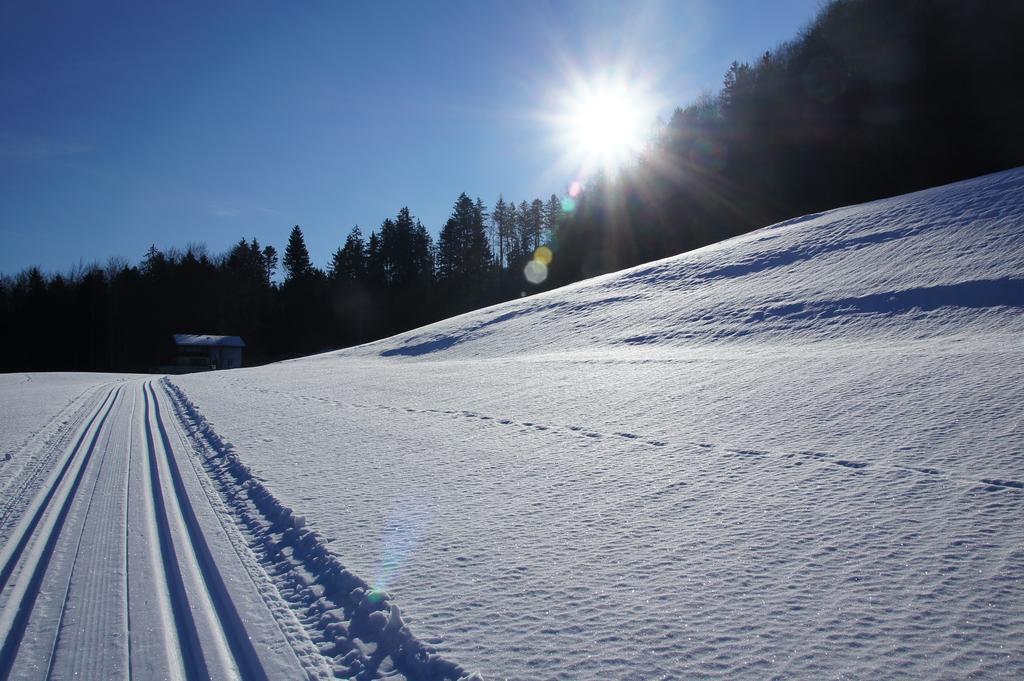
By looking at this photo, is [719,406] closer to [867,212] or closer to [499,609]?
[499,609]

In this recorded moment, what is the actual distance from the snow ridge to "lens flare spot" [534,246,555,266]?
52.0m

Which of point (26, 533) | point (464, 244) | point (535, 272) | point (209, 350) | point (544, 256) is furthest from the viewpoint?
point (464, 244)

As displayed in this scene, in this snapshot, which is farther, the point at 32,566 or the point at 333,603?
the point at 32,566

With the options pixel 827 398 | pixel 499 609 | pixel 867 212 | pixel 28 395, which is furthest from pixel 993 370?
pixel 28 395

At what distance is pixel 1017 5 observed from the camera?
2591cm

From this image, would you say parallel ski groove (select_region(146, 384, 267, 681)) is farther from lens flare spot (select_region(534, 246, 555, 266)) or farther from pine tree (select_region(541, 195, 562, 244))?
pine tree (select_region(541, 195, 562, 244))

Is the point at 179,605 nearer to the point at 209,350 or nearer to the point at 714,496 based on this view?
the point at 714,496

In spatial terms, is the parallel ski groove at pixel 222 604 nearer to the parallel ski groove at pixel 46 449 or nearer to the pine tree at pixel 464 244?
the parallel ski groove at pixel 46 449

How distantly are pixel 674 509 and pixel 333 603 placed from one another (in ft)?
7.56

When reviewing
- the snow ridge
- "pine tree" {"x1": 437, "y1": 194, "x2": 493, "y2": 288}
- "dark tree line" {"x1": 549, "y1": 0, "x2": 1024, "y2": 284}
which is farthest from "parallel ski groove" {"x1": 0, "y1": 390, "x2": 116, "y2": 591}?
"pine tree" {"x1": 437, "y1": 194, "x2": 493, "y2": 288}

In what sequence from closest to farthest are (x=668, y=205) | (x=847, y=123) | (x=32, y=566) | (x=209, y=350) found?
(x=32, y=566), (x=847, y=123), (x=668, y=205), (x=209, y=350)

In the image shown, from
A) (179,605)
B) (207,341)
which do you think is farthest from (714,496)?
(207,341)

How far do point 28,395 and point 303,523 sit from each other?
16.9 meters

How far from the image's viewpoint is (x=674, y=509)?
3939 mm
